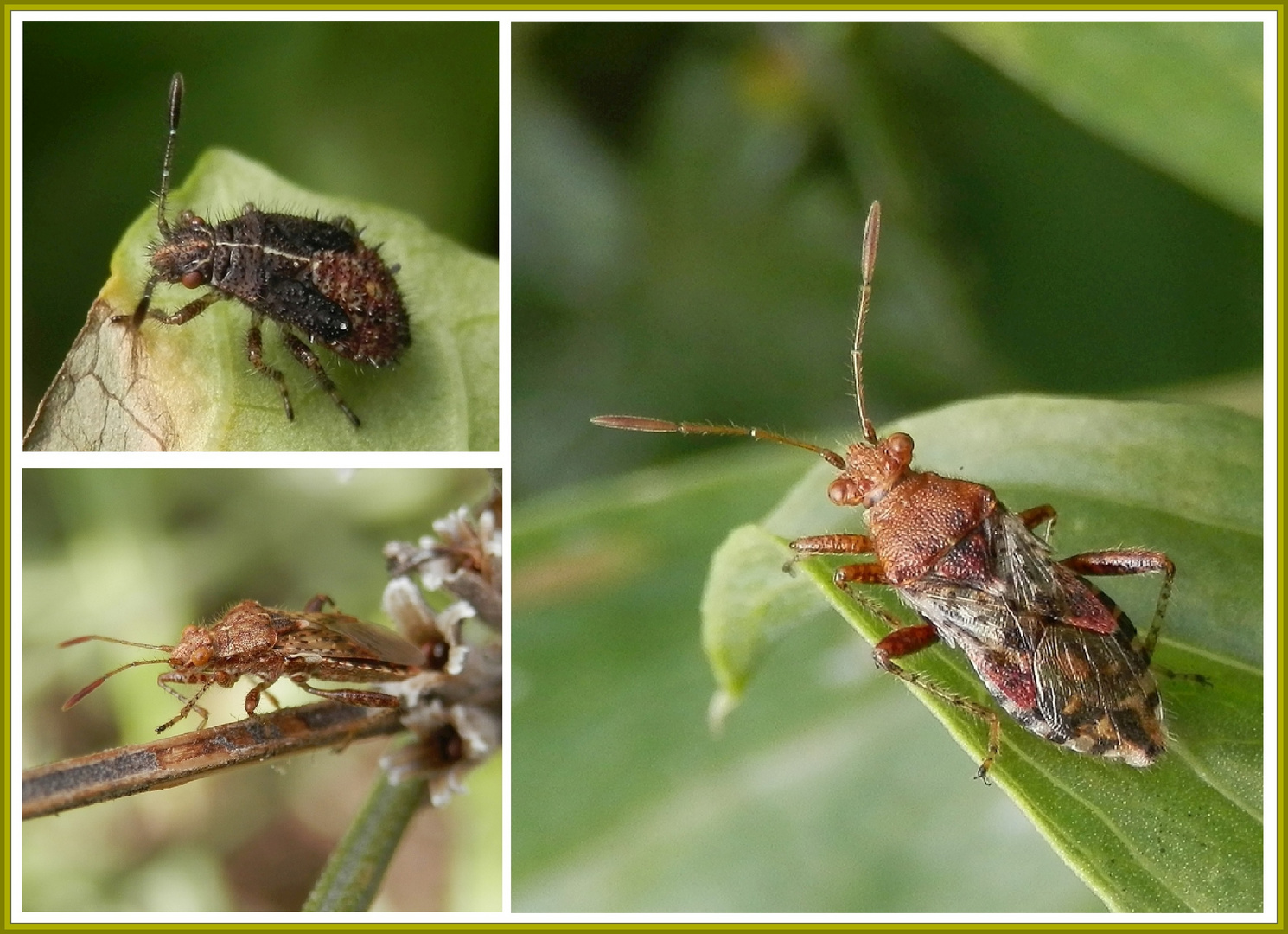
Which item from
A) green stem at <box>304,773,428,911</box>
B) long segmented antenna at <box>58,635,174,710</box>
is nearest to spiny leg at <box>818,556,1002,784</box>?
green stem at <box>304,773,428,911</box>

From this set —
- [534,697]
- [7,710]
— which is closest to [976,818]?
[534,697]

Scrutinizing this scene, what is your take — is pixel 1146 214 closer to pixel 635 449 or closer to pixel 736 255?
pixel 736 255

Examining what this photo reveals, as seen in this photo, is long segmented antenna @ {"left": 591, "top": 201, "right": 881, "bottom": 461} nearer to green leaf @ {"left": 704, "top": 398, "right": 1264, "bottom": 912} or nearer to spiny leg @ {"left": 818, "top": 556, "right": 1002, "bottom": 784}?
green leaf @ {"left": 704, "top": 398, "right": 1264, "bottom": 912}

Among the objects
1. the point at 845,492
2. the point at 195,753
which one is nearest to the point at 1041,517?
the point at 845,492

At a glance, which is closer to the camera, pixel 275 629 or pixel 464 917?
pixel 275 629

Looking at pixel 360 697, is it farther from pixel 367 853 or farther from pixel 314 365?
pixel 314 365

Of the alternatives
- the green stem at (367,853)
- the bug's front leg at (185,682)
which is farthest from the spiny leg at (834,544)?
the bug's front leg at (185,682)

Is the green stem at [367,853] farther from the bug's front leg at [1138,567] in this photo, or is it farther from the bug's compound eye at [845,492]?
the bug's front leg at [1138,567]
